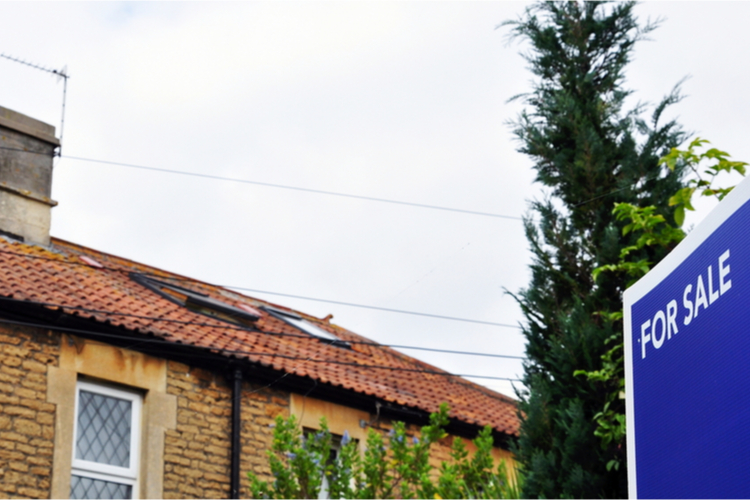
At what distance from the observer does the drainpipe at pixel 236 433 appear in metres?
12.8

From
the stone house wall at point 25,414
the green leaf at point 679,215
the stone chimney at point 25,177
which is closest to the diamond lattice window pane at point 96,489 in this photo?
the stone house wall at point 25,414

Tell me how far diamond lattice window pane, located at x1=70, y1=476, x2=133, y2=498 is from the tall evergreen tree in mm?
5539

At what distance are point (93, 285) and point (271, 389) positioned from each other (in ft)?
9.02

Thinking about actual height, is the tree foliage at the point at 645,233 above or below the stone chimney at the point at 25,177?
below

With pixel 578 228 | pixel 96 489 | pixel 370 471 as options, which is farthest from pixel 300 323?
pixel 578 228

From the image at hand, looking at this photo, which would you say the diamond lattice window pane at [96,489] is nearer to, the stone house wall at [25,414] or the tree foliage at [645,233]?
the stone house wall at [25,414]

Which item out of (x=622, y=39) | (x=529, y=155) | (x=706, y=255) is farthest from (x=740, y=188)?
(x=622, y=39)

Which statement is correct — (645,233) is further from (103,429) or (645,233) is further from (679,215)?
(103,429)

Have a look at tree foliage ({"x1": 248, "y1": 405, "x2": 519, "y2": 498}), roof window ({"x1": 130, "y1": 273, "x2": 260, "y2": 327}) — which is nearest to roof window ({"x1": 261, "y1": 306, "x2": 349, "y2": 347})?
roof window ({"x1": 130, "y1": 273, "x2": 260, "y2": 327})

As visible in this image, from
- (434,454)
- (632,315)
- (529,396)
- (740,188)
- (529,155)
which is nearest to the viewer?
(740,188)

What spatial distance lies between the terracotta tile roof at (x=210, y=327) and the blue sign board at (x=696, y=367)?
10525 millimetres

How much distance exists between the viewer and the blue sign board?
1.56 metres

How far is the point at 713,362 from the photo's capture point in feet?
5.40

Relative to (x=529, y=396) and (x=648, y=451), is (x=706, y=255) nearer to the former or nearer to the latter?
(x=648, y=451)
